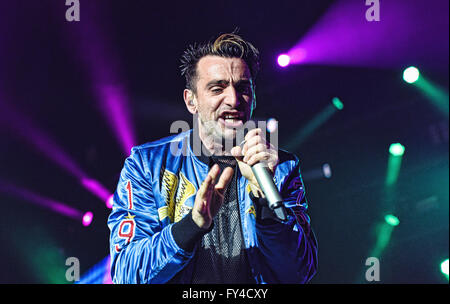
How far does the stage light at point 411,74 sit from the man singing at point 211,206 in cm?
112

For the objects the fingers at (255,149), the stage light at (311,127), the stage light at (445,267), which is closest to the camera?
the fingers at (255,149)

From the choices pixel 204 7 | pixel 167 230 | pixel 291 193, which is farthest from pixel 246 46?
pixel 167 230

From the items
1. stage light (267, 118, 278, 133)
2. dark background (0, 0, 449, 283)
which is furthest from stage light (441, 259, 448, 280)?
stage light (267, 118, 278, 133)

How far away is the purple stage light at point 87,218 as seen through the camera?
2.15 m

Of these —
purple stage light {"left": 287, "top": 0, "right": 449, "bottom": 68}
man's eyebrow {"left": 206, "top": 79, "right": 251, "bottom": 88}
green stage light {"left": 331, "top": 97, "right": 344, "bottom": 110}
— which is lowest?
man's eyebrow {"left": 206, "top": 79, "right": 251, "bottom": 88}

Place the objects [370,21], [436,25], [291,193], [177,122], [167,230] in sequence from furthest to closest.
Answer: [436,25] → [370,21] → [177,122] → [291,193] → [167,230]

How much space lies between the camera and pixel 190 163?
1.74 metres

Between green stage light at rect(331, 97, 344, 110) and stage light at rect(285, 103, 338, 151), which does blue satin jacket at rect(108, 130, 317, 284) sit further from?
green stage light at rect(331, 97, 344, 110)

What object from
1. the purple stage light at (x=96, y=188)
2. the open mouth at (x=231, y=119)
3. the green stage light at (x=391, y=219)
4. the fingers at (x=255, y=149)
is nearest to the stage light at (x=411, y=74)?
the green stage light at (x=391, y=219)

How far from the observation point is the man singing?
1.43 meters

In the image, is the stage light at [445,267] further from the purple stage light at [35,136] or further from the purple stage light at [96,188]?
the purple stage light at [35,136]

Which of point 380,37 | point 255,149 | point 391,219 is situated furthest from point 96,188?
point 380,37

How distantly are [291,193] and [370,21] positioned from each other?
116 centimetres

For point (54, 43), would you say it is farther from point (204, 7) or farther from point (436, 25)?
point (436, 25)
